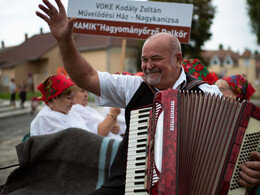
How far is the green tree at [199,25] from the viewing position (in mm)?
23672

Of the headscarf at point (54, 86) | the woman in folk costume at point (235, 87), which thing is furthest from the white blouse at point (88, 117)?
the woman in folk costume at point (235, 87)

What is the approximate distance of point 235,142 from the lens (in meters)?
1.70

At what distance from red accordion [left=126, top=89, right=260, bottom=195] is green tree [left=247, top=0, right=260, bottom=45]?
2900 centimetres

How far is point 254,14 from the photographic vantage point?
2775cm

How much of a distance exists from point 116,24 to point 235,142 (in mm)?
2326

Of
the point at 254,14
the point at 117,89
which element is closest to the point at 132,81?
the point at 117,89

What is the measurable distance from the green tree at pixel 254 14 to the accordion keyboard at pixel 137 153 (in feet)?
95.7

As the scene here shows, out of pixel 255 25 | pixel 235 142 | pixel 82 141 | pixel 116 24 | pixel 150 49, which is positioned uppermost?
pixel 255 25

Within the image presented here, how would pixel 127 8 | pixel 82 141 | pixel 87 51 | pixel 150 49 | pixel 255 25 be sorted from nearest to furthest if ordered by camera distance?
pixel 150 49, pixel 82 141, pixel 127 8, pixel 255 25, pixel 87 51

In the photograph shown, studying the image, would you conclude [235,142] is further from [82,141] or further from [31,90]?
[31,90]

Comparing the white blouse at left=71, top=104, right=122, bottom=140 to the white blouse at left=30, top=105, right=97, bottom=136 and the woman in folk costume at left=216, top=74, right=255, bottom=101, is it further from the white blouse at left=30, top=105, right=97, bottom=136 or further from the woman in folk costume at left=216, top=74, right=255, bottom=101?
the woman in folk costume at left=216, top=74, right=255, bottom=101

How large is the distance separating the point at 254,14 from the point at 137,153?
99.0ft

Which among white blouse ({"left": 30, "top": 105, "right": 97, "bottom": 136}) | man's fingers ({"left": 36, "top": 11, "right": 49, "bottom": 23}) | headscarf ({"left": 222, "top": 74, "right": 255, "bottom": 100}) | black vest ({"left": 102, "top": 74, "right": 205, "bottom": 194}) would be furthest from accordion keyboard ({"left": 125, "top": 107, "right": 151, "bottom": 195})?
headscarf ({"left": 222, "top": 74, "right": 255, "bottom": 100})

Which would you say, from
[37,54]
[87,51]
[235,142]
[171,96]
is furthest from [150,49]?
[37,54]
